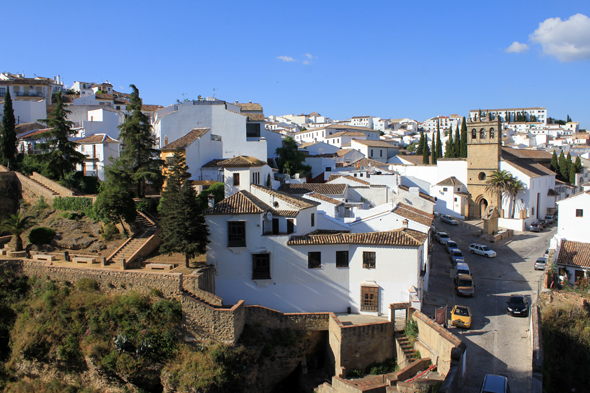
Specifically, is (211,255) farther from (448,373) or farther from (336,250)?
(448,373)

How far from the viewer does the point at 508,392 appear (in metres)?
14.0

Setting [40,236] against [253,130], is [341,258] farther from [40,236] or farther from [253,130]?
[253,130]

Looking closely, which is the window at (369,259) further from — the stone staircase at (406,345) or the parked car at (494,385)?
the parked car at (494,385)

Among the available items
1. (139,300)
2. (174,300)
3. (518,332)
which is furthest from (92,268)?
(518,332)

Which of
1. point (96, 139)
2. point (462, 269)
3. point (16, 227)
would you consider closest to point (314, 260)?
point (462, 269)

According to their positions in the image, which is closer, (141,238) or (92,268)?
(92,268)

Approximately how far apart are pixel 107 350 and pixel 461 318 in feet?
49.7

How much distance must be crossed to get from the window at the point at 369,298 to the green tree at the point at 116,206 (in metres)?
12.9

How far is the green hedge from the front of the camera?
25.3 metres

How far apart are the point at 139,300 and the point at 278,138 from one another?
99.6ft

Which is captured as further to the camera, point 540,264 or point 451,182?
point 451,182

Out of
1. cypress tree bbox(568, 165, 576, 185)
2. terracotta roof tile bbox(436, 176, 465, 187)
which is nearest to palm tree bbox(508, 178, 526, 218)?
terracotta roof tile bbox(436, 176, 465, 187)

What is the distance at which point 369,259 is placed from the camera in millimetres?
20250

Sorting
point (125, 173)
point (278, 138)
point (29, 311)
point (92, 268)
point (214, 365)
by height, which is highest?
point (278, 138)
